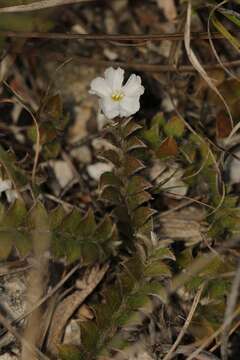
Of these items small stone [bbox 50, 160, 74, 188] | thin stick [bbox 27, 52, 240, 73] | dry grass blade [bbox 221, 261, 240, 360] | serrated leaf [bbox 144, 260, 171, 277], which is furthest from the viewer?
small stone [bbox 50, 160, 74, 188]

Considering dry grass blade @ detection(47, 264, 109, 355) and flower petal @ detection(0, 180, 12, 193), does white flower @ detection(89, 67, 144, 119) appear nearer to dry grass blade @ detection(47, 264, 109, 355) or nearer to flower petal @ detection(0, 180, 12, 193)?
flower petal @ detection(0, 180, 12, 193)

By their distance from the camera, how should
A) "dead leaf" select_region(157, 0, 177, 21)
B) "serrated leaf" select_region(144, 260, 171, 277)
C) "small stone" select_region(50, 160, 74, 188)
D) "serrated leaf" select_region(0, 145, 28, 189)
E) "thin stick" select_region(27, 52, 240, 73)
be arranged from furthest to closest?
"dead leaf" select_region(157, 0, 177, 21) < "small stone" select_region(50, 160, 74, 188) < "thin stick" select_region(27, 52, 240, 73) < "serrated leaf" select_region(0, 145, 28, 189) < "serrated leaf" select_region(144, 260, 171, 277)

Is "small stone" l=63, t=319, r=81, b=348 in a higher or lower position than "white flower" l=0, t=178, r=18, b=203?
lower

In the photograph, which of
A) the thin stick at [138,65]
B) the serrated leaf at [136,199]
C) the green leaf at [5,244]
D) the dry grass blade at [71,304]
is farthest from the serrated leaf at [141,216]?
the thin stick at [138,65]

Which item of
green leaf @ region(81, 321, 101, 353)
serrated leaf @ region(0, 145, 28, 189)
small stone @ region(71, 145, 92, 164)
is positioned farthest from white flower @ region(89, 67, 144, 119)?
green leaf @ region(81, 321, 101, 353)

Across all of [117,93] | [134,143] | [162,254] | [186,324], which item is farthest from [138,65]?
[186,324]

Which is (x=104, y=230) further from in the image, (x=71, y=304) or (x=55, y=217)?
(x=71, y=304)

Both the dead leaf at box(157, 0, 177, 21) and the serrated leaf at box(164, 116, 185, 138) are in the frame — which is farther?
the dead leaf at box(157, 0, 177, 21)

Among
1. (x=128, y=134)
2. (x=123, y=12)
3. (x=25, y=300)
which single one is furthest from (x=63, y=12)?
(x=25, y=300)
